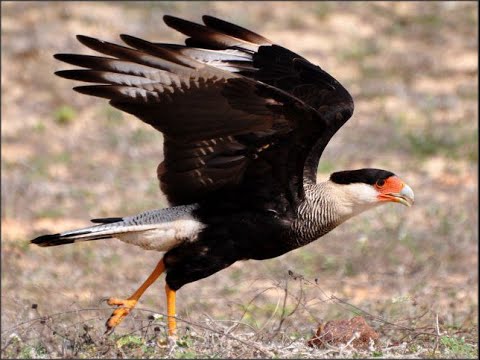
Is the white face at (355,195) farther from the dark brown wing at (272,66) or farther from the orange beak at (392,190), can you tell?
the dark brown wing at (272,66)

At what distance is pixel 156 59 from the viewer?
5.36 m

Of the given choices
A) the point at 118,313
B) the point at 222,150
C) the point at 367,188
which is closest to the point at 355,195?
the point at 367,188

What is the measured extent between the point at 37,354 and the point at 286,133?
1712 mm

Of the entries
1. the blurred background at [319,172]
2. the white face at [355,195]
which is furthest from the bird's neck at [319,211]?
the blurred background at [319,172]

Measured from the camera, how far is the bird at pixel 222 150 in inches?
211

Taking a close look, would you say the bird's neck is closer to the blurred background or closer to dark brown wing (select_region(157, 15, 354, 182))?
dark brown wing (select_region(157, 15, 354, 182))

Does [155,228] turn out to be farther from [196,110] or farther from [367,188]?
[367,188]

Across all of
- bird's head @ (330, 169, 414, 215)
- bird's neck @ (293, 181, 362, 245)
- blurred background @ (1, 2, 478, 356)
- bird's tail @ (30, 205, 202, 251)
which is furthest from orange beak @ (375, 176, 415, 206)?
bird's tail @ (30, 205, 202, 251)

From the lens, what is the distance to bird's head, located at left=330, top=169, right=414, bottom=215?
20.5ft

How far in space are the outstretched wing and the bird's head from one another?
306mm

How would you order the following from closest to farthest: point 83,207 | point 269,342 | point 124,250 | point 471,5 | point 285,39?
point 269,342, point 124,250, point 83,207, point 285,39, point 471,5

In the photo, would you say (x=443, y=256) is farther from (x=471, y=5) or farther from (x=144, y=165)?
(x=471, y=5)

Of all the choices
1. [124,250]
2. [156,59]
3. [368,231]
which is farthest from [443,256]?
[156,59]

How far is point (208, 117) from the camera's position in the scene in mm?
5559
